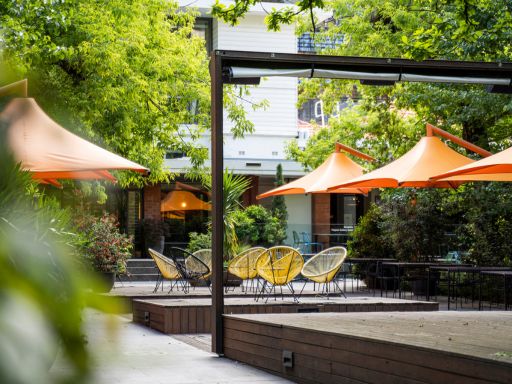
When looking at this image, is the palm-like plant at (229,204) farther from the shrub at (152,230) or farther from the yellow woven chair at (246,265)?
the shrub at (152,230)

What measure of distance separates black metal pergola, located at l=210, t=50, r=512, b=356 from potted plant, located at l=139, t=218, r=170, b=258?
1290 centimetres

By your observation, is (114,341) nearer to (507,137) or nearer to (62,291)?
(62,291)

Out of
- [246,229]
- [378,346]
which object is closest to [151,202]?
[246,229]

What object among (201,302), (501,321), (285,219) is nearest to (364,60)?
(501,321)

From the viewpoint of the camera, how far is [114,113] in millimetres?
11500

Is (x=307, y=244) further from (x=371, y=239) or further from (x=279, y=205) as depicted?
(x=371, y=239)

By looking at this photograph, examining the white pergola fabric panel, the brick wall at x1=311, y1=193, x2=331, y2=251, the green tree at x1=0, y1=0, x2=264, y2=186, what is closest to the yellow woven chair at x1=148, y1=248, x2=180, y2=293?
the green tree at x1=0, y1=0, x2=264, y2=186

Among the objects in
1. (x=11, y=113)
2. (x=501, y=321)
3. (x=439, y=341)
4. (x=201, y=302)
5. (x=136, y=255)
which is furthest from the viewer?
(x=136, y=255)

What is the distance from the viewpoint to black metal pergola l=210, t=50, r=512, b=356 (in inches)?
244

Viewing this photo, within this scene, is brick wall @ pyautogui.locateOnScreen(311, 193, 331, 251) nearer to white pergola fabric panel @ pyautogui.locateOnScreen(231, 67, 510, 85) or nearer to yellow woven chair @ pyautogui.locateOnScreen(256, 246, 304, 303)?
yellow woven chair @ pyautogui.locateOnScreen(256, 246, 304, 303)

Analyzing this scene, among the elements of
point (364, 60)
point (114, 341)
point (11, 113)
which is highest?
point (364, 60)

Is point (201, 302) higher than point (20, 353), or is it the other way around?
point (20, 353)

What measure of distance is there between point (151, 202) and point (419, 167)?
41.1 feet

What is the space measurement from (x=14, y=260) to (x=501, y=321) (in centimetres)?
592
